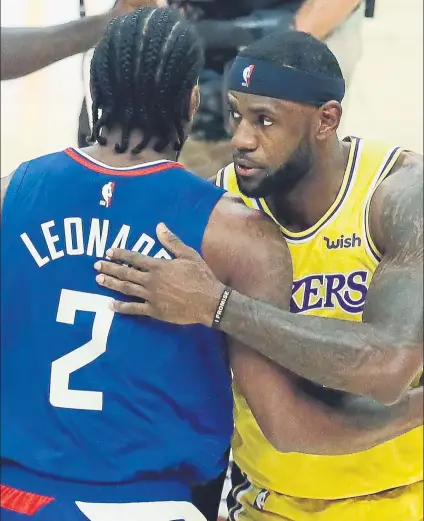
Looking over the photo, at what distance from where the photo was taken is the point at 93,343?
0.84 meters

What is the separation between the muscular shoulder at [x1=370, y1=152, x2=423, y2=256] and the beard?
10 cm

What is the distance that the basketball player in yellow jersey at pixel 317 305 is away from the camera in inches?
34.0

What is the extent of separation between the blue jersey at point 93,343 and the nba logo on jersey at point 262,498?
0.95 feet

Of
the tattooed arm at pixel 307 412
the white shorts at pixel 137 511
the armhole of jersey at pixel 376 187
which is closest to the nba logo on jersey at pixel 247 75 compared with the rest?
the armhole of jersey at pixel 376 187

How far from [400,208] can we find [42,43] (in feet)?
1.75

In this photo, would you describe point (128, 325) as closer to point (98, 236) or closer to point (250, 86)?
point (98, 236)

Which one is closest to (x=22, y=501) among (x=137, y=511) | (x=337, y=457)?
(x=137, y=511)

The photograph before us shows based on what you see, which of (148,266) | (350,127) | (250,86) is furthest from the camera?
(350,127)

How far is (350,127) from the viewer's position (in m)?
1.10

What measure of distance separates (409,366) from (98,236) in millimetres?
403

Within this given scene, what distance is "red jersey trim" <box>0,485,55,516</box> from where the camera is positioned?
83 centimetres

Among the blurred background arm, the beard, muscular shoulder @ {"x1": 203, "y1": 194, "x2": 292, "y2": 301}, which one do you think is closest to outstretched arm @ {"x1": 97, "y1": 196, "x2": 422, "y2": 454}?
muscular shoulder @ {"x1": 203, "y1": 194, "x2": 292, "y2": 301}

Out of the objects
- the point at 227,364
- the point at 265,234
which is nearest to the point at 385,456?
the point at 227,364

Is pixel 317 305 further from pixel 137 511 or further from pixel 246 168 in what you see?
pixel 137 511
